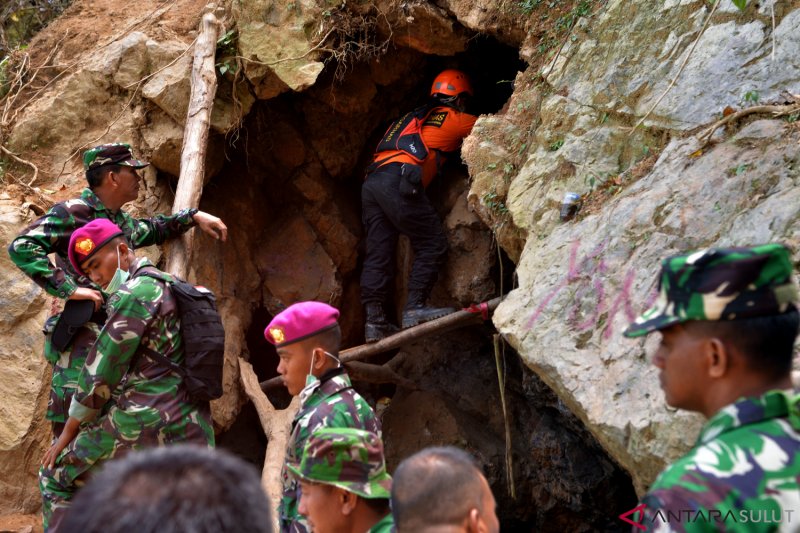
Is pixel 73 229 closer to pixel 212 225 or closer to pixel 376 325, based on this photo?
pixel 212 225

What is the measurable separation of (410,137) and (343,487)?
471 centimetres

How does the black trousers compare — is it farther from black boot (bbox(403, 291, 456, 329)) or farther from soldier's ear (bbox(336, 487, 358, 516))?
soldier's ear (bbox(336, 487, 358, 516))

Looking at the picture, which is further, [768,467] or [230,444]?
[230,444]

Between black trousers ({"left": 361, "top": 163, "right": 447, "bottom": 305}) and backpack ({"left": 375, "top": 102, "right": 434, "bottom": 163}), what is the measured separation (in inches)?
7.3

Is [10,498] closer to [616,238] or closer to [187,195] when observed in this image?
[187,195]

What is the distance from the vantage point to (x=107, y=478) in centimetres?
121

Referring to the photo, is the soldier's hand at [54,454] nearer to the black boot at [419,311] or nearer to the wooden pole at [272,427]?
the wooden pole at [272,427]

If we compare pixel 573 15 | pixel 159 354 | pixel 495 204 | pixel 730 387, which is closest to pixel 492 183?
pixel 495 204

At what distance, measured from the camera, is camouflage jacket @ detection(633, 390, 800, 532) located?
66.1 inches

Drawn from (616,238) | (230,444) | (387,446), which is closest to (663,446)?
(616,238)

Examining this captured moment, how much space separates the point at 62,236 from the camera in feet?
15.4

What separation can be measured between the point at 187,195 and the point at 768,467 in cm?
465

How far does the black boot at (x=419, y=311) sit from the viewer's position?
661cm

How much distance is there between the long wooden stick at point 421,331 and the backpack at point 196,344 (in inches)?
100
